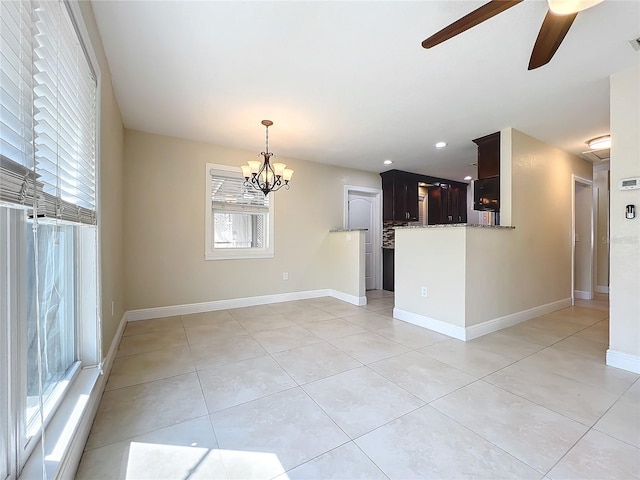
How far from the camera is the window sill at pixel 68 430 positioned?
975mm

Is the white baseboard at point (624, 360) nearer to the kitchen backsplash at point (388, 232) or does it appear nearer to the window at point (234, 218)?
the kitchen backsplash at point (388, 232)

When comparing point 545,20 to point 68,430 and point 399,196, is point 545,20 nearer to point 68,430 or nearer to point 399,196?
point 68,430

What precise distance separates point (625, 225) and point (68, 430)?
3809 mm

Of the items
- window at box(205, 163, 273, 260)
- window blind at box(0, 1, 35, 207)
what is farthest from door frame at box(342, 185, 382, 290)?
window blind at box(0, 1, 35, 207)

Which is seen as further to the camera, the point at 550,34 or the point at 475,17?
the point at 550,34

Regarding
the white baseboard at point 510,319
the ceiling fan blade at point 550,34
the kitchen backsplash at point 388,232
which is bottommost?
the white baseboard at point 510,319

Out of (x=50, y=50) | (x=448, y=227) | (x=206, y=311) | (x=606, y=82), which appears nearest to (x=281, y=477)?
(x=50, y=50)

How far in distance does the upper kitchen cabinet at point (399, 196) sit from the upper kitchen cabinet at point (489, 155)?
1.76 metres

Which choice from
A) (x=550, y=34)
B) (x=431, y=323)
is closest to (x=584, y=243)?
(x=431, y=323)

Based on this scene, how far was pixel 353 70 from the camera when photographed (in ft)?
7.07

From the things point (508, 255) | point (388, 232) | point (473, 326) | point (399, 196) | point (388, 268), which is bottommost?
point (473, 326)

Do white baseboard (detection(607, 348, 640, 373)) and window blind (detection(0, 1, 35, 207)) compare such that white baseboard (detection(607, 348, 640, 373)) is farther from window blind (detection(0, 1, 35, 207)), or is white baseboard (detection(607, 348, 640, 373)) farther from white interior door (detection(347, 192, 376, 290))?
window blind (detection(0, 1, 35, 207))

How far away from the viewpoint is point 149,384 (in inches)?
74.5

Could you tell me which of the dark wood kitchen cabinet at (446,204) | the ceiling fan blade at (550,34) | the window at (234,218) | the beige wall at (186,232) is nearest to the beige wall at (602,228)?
the dark wood kitchen cabinet at (446,204)
